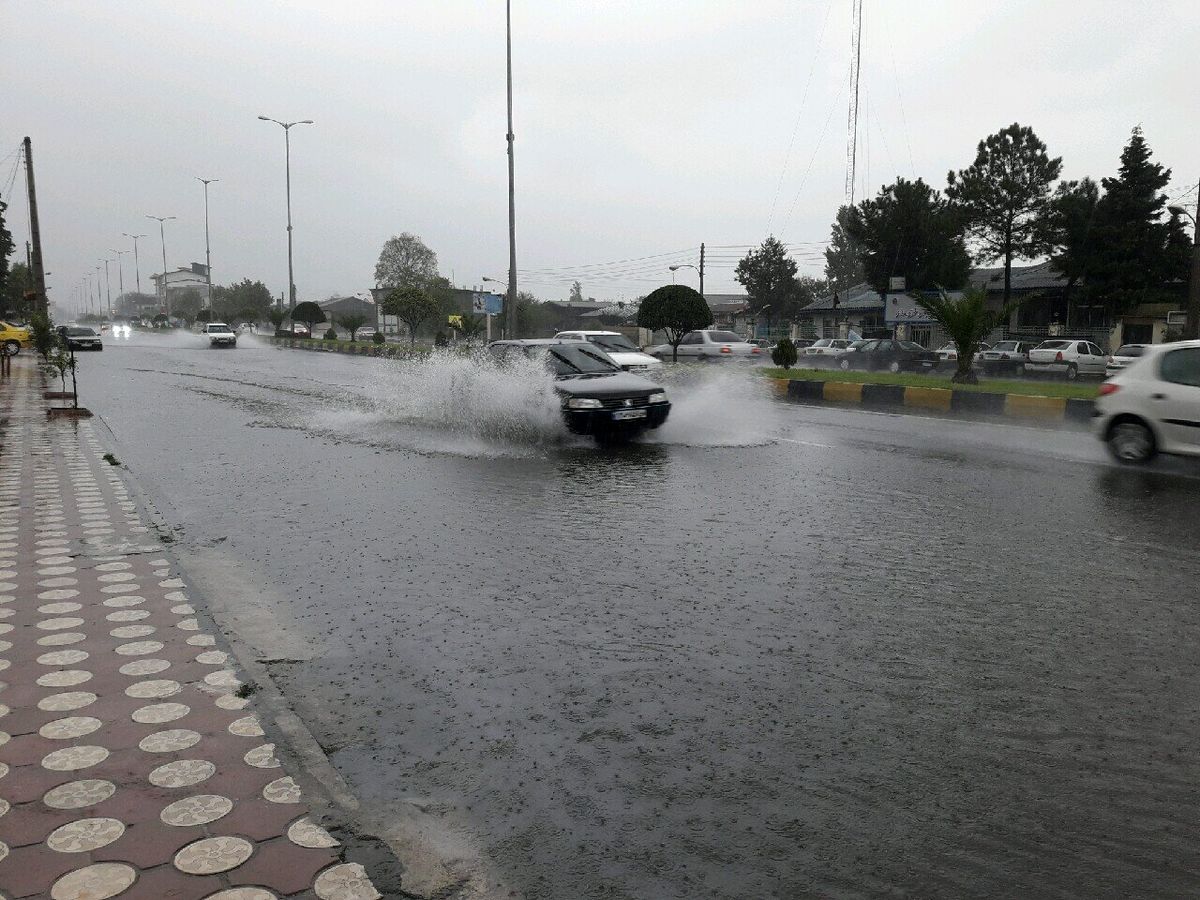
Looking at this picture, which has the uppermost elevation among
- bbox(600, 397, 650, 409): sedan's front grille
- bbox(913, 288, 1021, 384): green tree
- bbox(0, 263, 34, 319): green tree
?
bbox(0, 263, 34, 319): green tree

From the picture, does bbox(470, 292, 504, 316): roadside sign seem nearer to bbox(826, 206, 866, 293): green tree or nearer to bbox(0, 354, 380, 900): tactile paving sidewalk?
bbox(0, 354, 380, 900): tactile paving sidewalk

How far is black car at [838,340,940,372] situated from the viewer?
112ft

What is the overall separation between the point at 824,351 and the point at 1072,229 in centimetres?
1431

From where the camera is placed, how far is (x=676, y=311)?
30.9 meters

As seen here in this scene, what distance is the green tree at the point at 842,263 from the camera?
318 ft

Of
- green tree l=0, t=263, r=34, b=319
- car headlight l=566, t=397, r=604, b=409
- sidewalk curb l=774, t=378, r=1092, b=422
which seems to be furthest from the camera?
green tree l=0, t=263, r=34, b=319

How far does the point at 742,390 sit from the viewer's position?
22016 millimetres

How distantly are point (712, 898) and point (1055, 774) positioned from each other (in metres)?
1.42

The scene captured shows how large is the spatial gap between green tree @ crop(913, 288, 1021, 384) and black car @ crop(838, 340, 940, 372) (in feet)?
46.5

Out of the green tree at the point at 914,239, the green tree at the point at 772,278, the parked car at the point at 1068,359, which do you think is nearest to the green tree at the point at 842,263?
the green tree at the point at 772,278

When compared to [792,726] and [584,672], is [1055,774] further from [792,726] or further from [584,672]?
[584,672]

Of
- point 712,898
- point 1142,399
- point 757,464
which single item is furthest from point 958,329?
point 712,898

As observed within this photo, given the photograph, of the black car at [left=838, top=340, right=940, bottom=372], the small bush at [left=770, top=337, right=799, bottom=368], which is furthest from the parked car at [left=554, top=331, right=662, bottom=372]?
the black car at [left=838, top=340, right=940, bottom=372]

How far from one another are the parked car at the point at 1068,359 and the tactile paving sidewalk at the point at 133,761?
3337 cm
